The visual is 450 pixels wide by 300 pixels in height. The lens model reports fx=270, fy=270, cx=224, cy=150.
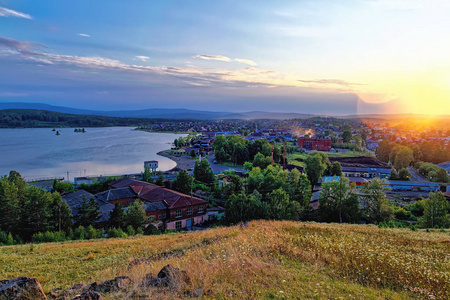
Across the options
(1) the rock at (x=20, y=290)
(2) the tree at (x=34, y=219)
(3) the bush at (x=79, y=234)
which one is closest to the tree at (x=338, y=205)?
(3) the bush at (x=79, y=234)

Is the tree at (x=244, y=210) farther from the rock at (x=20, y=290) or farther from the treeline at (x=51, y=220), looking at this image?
the rock at (x=20, y=290)

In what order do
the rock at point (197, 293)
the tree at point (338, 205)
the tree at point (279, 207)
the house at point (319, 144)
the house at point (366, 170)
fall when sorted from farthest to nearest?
1. the house at point (319, 144)
2. the house at point (366, 170)
3. the tree at point (338, 205)
4. the tree at point (279, 207)
5. the rock at point (197, 293)

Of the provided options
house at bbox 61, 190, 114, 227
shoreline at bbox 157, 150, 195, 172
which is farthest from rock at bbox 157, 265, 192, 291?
shoreline at bbox 157, 150, 195, 172

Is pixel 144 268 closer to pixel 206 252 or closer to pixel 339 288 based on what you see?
pixel 206 252

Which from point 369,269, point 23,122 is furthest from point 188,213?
point 23,122

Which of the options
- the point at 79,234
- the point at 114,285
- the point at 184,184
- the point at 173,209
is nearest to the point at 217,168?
the point at 184,184

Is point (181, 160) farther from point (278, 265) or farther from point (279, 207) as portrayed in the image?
point (278, 265)

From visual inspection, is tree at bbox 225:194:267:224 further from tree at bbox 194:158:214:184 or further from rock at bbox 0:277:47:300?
tree at bbox 194:158:214:184
